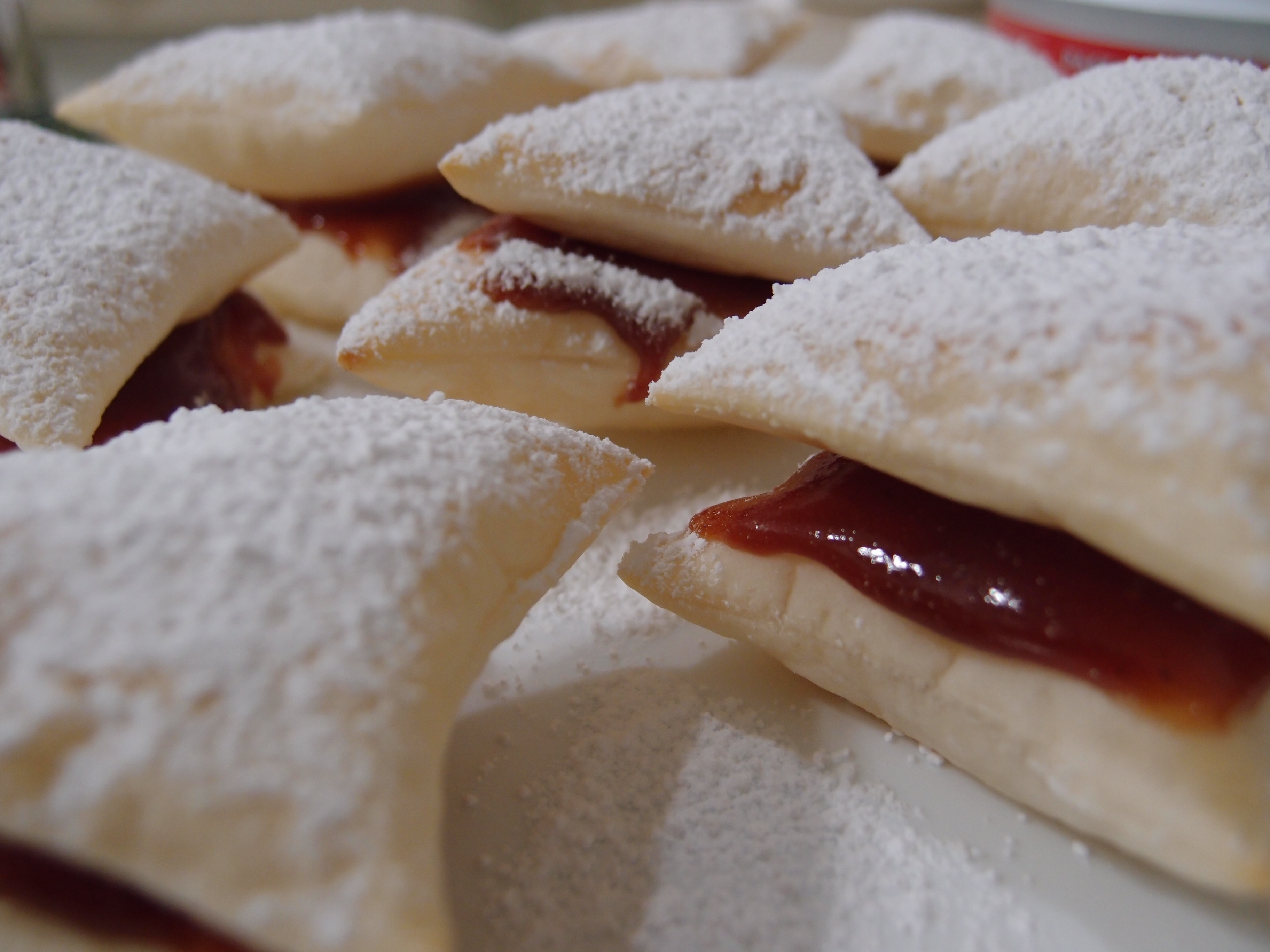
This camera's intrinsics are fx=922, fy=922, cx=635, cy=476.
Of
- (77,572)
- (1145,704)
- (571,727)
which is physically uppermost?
(77,572)

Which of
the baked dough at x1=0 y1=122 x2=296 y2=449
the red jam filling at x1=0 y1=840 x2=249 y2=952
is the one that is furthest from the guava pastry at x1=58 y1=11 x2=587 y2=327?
the red jam filling at x1=0 y1=840 x2=249 y2=952

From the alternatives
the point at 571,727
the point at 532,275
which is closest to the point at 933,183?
the point at 532,275

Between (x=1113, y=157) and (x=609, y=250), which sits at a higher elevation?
(x=1113, y=157)

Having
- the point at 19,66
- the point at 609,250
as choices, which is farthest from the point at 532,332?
the point at 19,66

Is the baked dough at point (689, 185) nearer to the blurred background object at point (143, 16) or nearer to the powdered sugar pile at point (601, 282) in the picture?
the powdered sugar pile at point (601, 282)

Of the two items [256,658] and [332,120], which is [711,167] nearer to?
[332,120]

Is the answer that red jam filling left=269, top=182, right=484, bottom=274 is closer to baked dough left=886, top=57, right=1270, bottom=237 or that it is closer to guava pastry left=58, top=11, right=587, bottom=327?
guava pastry left=58, top=11, right=587, bottom=327

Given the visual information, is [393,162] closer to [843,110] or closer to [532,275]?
[532,275]
